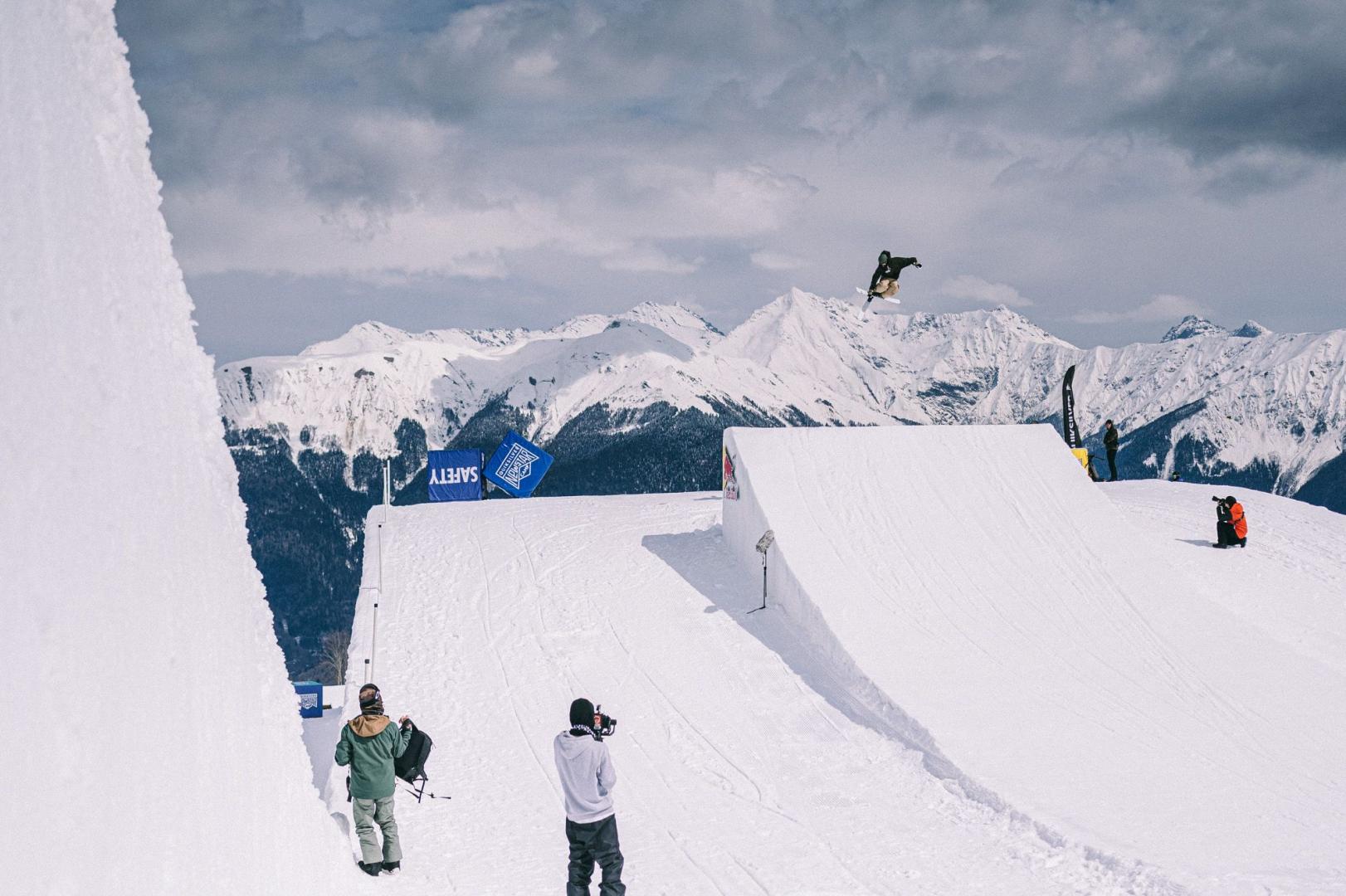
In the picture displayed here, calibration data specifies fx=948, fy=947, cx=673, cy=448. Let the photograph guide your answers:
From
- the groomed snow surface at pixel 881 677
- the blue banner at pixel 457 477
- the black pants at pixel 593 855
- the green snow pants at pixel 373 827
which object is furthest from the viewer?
the blue banner at pixel 457 477

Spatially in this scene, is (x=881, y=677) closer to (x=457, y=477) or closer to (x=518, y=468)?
(x=518, y=468)

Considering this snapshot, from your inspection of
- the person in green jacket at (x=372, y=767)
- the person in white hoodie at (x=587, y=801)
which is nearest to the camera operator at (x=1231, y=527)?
the person in white hoodie at (x=587, y=801)

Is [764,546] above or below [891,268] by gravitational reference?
below

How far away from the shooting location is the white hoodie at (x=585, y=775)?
262 inches

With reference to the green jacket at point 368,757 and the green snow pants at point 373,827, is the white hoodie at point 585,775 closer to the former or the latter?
the green jacket at point 368,757

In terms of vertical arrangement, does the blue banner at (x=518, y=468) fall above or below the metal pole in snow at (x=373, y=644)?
above

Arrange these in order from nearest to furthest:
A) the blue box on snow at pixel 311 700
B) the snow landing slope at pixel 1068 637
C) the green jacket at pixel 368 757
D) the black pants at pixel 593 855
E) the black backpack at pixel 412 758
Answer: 1. the black pants at pixel 593 855
2. the green jacket at pixel 368 757
3. the black backpack at pixel 412 758
4. the snow landing slope at pixel 1068 637
5. the blue box on snow at pixel 311 700

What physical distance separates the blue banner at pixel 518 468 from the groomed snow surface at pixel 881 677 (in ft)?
5.69

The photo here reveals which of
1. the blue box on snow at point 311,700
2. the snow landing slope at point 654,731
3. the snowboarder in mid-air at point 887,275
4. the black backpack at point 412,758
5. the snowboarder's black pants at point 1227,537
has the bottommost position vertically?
the blue box on snow at point 311,700

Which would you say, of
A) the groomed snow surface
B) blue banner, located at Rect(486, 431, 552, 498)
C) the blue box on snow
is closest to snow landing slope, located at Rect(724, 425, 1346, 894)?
the groomed snow surface

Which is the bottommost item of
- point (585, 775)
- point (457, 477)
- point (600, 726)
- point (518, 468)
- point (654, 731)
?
point (654, 731)

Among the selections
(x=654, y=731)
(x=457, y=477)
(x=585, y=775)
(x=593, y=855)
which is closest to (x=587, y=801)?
(x=585, y=775)

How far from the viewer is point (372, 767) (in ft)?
25.5

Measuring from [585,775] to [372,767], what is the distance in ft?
7.15
